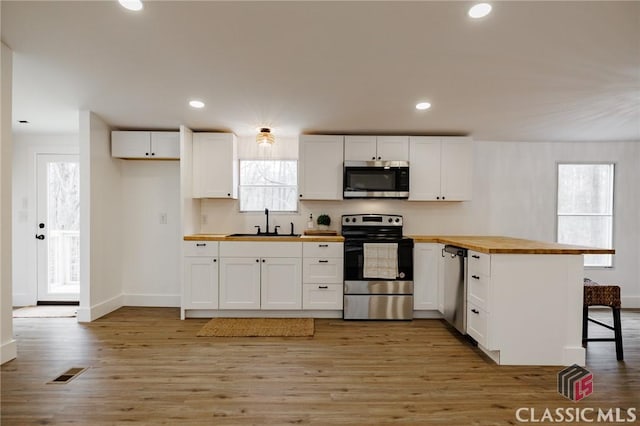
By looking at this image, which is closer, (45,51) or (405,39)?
(405,39)

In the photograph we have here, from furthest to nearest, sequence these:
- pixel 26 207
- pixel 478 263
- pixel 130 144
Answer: pixel 26 207 → pixel 130 144 → pixel 478 263

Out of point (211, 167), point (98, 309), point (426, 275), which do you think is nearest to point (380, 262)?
point (426, 275)

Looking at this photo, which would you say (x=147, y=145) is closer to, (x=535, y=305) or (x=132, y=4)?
(x=132, y=4)

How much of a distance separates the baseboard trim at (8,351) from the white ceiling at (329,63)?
2119 mm

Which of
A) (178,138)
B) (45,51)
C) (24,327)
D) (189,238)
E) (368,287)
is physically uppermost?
(45,51)

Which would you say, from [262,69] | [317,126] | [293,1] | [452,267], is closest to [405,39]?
[293,1]

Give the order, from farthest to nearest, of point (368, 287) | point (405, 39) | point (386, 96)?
1. point (368, 287)
2. point (386, 96)
3. point (405, 39)

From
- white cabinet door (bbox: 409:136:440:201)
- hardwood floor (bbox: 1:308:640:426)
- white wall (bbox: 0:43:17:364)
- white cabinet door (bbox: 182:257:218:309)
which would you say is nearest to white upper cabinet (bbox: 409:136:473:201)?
white cabinet door (bbox: 409:136:440:201)

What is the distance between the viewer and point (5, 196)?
2416mm

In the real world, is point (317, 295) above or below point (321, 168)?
below

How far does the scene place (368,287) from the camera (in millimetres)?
3732

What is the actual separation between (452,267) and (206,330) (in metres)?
2.54

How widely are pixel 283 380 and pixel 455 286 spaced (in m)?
1.91

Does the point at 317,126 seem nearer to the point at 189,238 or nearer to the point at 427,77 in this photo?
the point at 427,77
